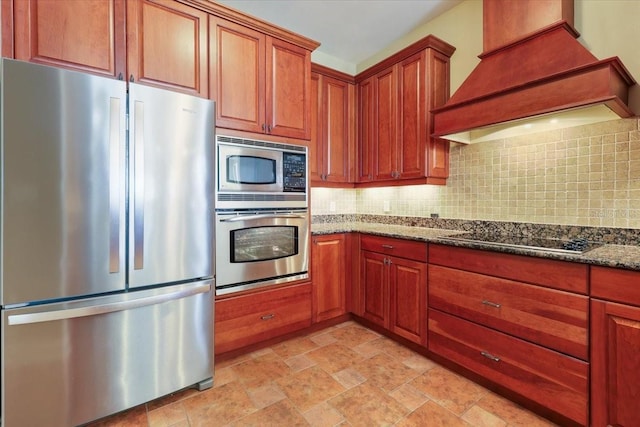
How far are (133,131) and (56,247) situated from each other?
69 cm

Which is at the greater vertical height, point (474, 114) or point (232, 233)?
point (474, 114)

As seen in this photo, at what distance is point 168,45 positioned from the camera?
192 centimetres

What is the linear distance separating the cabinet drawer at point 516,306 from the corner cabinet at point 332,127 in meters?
1.44

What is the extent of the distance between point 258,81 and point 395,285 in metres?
1.96

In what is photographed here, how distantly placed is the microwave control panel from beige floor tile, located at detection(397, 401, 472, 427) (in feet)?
5.56

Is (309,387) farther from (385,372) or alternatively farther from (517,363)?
(517,363)

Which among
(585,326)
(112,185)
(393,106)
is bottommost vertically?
(585,326)

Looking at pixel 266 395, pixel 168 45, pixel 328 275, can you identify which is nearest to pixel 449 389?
pixel 266 395

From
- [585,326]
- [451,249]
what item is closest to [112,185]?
[451,249]

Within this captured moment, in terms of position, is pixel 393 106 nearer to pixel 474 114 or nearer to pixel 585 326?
pixel 474 114

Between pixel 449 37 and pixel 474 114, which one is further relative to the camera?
pixel 449 37

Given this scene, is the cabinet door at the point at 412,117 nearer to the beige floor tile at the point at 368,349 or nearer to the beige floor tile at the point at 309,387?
the beige floor tile at the point at 368,349

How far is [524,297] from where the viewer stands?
167cm

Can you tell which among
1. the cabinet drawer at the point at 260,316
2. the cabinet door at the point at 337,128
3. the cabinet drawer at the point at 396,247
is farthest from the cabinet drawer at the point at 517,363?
the cabinet door at the point at 337,128
